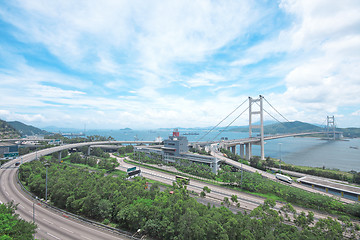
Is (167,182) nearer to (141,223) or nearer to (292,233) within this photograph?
(141,223)

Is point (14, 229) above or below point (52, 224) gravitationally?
above

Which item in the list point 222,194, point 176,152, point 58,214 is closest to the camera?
point 58,214

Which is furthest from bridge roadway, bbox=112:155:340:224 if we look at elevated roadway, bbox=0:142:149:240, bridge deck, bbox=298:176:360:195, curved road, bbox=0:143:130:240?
curved road, bbox=0:143:130:240

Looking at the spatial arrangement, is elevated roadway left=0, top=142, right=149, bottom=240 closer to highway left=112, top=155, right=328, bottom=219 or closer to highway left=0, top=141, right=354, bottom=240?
highway left=0, top=141, right=354, bottom=240

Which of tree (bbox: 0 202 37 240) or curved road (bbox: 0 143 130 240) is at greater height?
tree (bbox: 0 202 37 240)

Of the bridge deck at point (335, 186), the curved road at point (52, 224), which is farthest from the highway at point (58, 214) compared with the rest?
the bridge deck at point (335, 186)

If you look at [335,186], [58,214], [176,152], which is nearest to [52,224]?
[58,214]

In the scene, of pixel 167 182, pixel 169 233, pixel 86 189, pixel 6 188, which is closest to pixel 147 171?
pixel 167 182

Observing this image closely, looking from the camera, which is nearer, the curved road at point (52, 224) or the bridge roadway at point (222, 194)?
the curved road at point (52, 224)

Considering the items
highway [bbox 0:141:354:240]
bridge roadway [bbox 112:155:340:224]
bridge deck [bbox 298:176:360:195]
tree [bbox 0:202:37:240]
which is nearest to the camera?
tree [bbox 0:202:37:240]

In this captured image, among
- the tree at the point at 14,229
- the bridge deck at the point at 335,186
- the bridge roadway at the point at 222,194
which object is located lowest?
the bridge roadway at the point at 222,194

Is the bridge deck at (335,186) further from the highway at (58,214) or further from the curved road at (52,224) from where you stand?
the curved road at (52,224)

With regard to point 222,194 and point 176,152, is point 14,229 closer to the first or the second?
point 222,194
